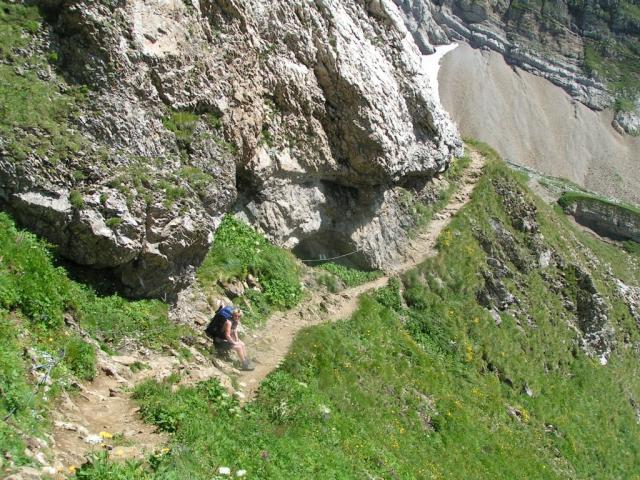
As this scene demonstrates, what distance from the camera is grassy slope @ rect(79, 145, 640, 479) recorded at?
11.5 metres

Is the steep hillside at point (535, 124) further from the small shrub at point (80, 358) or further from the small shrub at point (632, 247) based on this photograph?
the small shrub at point (80, 358)

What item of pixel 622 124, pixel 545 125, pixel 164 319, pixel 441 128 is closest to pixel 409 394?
pixel 164 319

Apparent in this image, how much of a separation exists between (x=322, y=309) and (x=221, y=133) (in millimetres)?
7355

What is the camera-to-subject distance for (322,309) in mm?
21672

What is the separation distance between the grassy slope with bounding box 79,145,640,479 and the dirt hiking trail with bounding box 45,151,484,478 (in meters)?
0.40

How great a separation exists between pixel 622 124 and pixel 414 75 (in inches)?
4814

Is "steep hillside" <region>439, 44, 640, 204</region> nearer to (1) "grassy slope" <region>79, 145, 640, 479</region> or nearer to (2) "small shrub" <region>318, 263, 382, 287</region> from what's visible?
(1) "grassy slope" <region>79, 145, 640, 479</region>

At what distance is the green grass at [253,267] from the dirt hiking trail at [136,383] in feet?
1.74

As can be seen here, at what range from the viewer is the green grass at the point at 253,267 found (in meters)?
18.7

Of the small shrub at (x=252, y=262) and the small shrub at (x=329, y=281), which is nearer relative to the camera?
the small shrub at (x=252, y=262)

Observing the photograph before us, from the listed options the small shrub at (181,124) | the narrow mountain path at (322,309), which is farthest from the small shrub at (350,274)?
the small shrub at (181,124)

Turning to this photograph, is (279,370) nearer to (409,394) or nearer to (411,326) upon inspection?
(409,394)

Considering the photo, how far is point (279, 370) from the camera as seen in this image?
51.4 ft

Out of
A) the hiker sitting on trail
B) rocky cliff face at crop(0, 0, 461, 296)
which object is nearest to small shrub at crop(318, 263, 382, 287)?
rocky cliff face at crop(0, 0, 461, 296)
